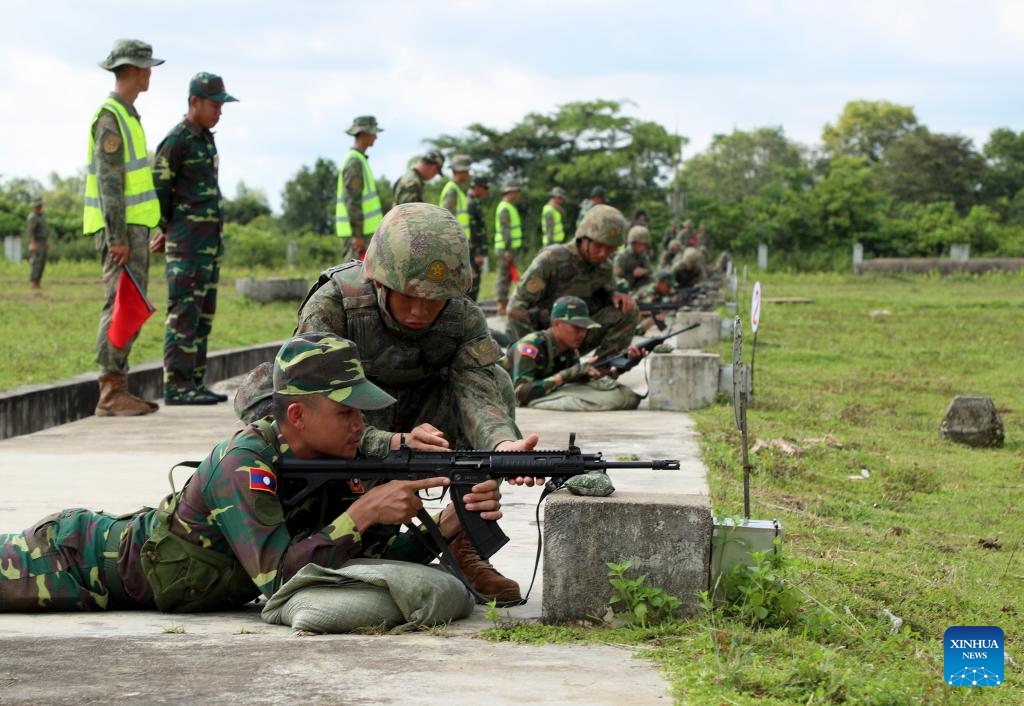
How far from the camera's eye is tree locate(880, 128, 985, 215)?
71875 mm

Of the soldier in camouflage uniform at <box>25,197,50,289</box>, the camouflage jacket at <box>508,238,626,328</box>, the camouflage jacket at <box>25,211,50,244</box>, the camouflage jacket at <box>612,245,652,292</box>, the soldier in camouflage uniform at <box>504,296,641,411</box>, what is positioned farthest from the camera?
the camouflage jacket at <box>25,211,50,244</box>

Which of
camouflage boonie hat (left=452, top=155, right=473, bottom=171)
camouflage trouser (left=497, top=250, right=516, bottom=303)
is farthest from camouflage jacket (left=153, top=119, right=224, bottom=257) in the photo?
camouflage trouser (left=497, top=250, right=516, bottom=303)

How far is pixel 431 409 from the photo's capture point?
6.03 meters

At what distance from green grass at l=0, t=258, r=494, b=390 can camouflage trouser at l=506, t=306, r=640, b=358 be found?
325cm

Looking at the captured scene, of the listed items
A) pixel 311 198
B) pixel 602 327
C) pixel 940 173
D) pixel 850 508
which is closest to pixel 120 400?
pixel 602 327

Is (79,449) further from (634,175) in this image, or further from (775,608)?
(634,175)

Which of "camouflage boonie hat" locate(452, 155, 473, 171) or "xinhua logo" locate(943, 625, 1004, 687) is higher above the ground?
"camouflage boonie hat" locate(452, 155, 473, 171)

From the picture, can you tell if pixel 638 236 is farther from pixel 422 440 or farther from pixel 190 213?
pixel 422 440

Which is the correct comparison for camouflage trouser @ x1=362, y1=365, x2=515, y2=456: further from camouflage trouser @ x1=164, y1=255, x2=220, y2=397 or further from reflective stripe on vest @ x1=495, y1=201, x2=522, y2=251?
reflective stripe on vest @ x1=495, y1=201, x2=522, y2=251

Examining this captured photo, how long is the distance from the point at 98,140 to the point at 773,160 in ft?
315

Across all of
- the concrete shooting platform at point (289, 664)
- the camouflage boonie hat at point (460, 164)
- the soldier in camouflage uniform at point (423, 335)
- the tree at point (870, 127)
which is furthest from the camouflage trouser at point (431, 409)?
the tree at point (870, 127)

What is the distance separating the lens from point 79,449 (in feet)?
28.0

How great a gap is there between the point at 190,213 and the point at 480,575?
20.0ft

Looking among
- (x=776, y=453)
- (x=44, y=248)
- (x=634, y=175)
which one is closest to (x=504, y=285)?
(x=44, y=248)
